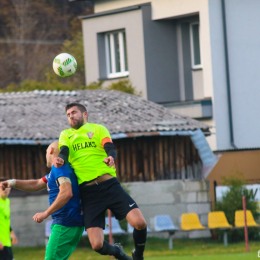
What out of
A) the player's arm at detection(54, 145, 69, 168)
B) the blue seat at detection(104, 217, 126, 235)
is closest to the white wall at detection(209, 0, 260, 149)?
the blue seat at detection(104, 217, 126, 235)

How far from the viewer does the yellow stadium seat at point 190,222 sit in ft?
59.0

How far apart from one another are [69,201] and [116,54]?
66.5 ft

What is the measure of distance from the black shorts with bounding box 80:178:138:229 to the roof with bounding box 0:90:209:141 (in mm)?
10519

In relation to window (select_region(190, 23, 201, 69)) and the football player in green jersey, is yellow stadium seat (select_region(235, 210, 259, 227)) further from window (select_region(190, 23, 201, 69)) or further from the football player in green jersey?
the football player in green jersey

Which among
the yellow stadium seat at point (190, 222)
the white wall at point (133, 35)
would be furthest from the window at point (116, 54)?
the yellow stadium seat at point (190, 222)

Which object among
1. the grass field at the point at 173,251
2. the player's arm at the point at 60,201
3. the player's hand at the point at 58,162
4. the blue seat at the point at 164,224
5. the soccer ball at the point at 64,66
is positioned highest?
the soccer ball at the point at 64,66

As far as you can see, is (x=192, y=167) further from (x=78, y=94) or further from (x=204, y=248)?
(x=78, y=94)

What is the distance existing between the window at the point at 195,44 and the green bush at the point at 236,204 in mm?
8256

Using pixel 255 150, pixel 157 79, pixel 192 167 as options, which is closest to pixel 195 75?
pixel 157 79

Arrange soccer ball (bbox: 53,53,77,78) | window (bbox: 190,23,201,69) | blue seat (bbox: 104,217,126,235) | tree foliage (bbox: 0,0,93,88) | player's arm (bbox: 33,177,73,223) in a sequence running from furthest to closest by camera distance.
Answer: tree foliage (bbox: 0,0,93,88) < window (bbox: 190,23,201,69) < blue seat (bbox: 104,217,126,235) < soccer ball (bbox: 53,53,77,78) < player's arm (bbox: 33,177,73,223)

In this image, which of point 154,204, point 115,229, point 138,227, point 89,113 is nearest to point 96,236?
point 138,227

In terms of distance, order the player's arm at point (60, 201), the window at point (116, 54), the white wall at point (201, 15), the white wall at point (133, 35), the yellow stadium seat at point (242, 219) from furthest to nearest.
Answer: the window at point (116, 54) < the white wall at point (133, 35) < the white wall at point (201, 15) < the yellow stadium seat at point (242, 219) < the player's arm at point (60, 201)

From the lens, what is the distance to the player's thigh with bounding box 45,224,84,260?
796 centimetres

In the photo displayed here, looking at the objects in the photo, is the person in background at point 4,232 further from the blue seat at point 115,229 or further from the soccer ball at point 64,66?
the blue seat at point 115,229
